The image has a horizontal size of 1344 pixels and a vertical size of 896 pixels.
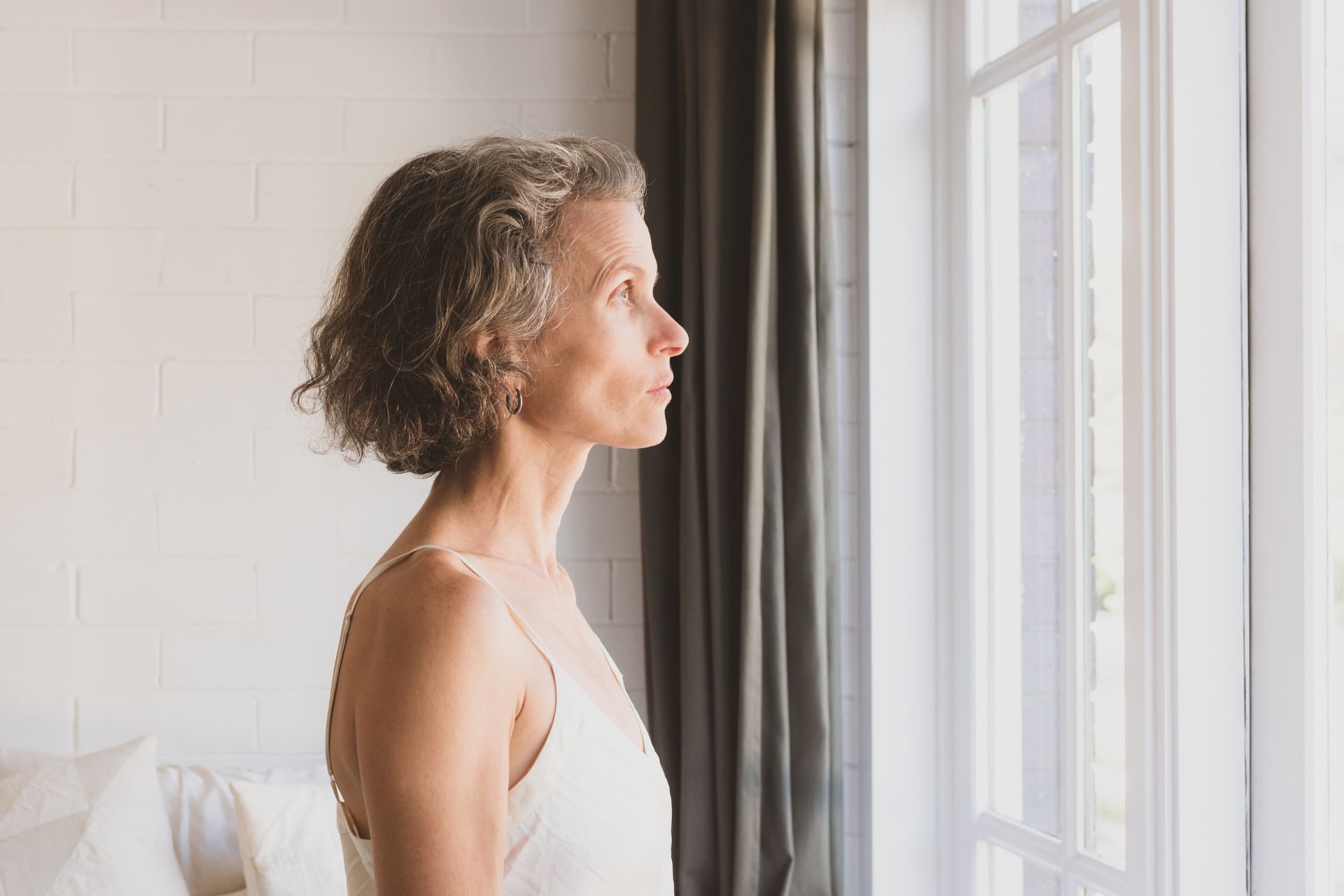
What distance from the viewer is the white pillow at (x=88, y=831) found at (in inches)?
73.8

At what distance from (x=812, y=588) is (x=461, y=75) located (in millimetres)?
1294

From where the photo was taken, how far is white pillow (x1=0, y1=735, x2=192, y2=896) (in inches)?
73.8

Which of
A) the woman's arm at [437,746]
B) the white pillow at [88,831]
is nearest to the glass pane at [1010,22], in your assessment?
the woman's arm at [437,746]

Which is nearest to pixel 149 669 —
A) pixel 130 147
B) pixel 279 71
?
pixel 130 147

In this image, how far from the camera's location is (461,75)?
2.43 metres

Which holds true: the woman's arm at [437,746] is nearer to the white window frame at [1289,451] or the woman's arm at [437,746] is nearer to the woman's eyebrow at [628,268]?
the woman's eyebrow at [628,268]

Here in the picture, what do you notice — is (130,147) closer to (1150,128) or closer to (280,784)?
(280,784)

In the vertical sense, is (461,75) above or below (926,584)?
above

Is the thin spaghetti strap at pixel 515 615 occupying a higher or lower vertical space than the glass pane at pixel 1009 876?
higher

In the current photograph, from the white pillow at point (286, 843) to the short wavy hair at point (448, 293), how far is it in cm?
116

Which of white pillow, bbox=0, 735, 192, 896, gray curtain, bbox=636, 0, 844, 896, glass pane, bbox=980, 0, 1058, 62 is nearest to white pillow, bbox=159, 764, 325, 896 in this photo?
white pillow, bbox=0, 735, 192, 896

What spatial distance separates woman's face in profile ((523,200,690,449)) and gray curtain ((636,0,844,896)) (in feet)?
3.40

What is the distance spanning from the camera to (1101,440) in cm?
181

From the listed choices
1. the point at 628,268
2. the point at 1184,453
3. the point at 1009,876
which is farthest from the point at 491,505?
the point at 1009,876
